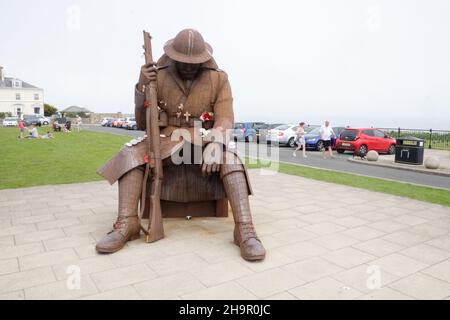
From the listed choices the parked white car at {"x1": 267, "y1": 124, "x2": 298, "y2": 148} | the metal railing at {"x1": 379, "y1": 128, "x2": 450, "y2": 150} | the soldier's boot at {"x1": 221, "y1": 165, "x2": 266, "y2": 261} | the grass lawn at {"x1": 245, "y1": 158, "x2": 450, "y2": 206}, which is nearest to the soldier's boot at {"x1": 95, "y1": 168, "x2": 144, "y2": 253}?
the soldier's boot at {"x1": 221, "y1": 165, "x2": 266, "y2": 261}

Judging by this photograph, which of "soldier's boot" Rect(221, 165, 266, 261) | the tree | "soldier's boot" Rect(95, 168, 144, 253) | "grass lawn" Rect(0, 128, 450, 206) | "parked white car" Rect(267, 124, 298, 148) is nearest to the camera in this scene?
"soldier's boot" Rect(221, 165, 266, 261)

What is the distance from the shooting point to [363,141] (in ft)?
57.5

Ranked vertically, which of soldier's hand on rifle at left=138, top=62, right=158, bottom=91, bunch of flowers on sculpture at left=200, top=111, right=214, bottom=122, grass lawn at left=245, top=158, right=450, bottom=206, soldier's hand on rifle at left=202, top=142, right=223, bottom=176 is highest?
soldier's hand on rifle at left=138, top=62, right=158, bottom=91

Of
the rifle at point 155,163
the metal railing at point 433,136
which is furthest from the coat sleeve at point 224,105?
the metal railing at point 433,136

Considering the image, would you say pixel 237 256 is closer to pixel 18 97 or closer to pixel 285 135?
pixel 285 135

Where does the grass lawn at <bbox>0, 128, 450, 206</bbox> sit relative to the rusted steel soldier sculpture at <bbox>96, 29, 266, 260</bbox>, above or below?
below

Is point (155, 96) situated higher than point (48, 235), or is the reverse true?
point (155, 96)

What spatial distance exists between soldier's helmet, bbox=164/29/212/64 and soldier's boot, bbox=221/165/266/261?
1318mm

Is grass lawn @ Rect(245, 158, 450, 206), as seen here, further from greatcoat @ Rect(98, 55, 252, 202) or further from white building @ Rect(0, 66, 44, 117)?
white building @ Rect(0, 66, 44, 117)

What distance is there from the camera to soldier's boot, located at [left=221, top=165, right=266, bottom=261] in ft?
12.2
